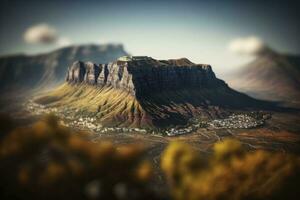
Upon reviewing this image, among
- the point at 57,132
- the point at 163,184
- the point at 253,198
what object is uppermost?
the point at 57,132

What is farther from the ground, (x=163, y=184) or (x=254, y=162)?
(x=254, y=162)

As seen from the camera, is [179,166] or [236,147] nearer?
[179,166]

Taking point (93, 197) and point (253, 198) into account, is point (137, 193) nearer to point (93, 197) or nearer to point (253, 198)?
point (93, 197)

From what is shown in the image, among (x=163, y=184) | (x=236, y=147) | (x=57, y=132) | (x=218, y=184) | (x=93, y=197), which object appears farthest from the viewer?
(x=163, y=184)

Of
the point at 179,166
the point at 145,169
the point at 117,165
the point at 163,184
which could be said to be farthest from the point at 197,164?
the point at 163,184

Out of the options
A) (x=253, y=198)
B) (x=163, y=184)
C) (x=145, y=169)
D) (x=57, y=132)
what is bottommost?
(x=163, y=184)

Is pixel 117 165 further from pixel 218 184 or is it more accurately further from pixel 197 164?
pixel 218 184

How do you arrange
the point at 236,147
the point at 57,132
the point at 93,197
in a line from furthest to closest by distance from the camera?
the point at 236,147, the point at 57,132, the point at 93,197

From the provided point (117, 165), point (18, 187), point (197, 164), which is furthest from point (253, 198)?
point (18, 187)

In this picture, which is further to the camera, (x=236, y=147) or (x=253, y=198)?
(x=236, y=147)
